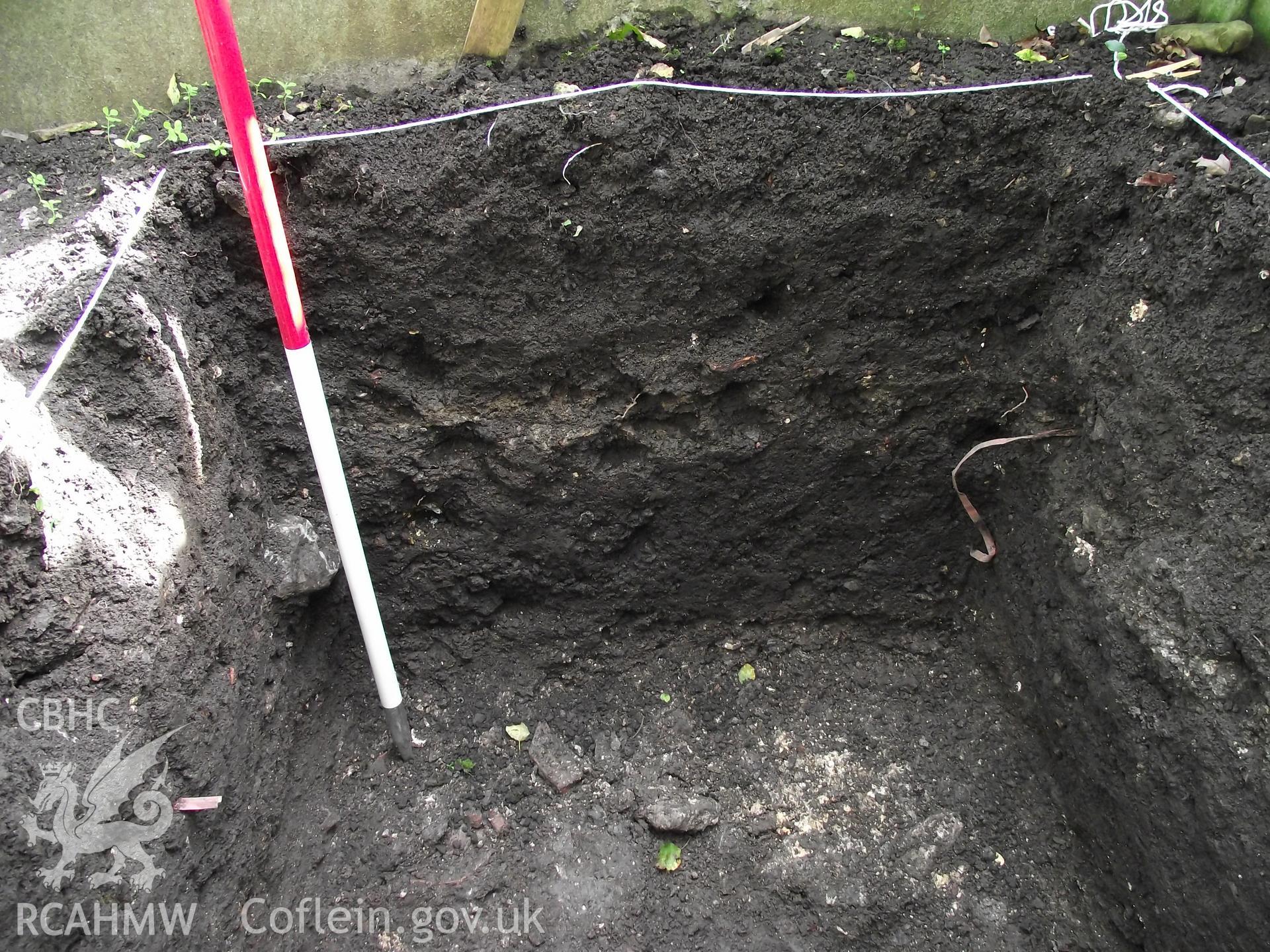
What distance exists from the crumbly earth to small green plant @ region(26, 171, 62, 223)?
1.4 inches

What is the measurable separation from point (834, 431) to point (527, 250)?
40.5 inches

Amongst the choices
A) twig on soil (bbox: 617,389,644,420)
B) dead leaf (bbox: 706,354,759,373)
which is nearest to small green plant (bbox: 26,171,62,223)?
twig on soil (bbox: 617,389,644,420)

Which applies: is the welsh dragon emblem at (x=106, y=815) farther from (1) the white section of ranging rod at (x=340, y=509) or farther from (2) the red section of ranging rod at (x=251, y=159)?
(2) the red section of ranging rod at (x=251, y=159)

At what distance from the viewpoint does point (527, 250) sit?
81.7 inches

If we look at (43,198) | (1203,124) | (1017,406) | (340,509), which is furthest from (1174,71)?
(43,198)

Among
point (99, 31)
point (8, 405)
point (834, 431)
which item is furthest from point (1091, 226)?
Result: point (99, 31)

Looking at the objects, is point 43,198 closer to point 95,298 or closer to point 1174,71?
point 95,298

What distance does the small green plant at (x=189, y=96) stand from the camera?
2131 mm

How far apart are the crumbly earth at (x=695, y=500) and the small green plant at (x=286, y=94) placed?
7.4 inches

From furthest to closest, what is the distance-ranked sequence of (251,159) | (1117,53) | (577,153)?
1. (1117,53)
2. (577,153)
3. (251,159)

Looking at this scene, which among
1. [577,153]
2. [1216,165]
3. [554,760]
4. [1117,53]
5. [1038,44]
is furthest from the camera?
[554,760]

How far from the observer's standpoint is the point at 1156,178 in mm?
1893

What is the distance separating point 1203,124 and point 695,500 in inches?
62.0

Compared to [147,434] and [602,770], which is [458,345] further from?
[602,770]
